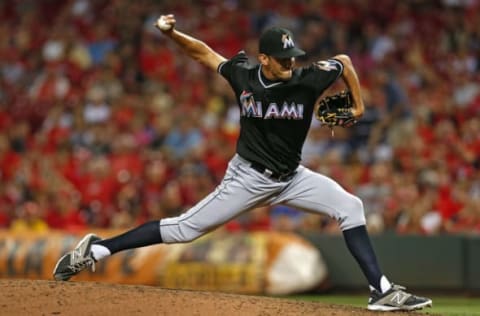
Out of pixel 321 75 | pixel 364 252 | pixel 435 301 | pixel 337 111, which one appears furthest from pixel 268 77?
pixel 435 301

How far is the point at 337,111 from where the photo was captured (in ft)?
20.6

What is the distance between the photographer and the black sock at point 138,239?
6.30m

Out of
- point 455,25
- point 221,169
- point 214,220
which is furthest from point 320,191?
point 455,25

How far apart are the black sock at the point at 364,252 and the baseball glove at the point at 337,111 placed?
670mm

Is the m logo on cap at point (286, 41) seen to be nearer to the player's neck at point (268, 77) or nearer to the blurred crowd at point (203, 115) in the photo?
the player's neck at point (268, 77)

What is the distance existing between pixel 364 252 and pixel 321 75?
1.13 metres

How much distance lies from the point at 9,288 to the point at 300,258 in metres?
5.27

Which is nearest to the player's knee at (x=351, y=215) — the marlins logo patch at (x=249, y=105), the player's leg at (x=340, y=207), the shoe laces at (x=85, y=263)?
the player's leg at (x=340, y=207)

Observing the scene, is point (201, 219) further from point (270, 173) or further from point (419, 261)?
point (419, 261)

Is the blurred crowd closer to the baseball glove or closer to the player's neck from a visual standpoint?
the baseball glove

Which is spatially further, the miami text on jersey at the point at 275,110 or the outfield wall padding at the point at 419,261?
the outfield wall padding at the point at 419,261

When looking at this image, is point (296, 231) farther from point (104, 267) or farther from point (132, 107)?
point (132, 107)

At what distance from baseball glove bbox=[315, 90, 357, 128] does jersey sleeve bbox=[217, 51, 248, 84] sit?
57cm

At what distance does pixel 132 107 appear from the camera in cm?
1430
